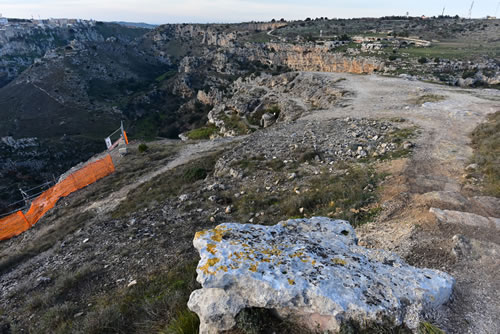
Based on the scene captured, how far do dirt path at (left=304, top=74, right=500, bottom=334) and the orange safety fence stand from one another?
20.9 m

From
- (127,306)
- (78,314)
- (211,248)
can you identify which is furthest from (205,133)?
(211,248)

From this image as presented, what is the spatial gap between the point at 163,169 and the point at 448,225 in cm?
1934

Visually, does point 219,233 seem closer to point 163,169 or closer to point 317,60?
point 163,169

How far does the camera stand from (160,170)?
21.6 meters

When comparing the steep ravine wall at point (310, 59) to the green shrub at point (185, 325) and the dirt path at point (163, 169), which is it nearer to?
the dirt path at point (163, 169)

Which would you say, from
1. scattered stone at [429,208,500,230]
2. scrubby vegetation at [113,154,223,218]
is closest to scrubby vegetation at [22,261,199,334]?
scrubby vegetation at [113,154,223,218]

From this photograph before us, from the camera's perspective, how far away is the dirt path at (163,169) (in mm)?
16594

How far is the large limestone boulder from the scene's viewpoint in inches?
136

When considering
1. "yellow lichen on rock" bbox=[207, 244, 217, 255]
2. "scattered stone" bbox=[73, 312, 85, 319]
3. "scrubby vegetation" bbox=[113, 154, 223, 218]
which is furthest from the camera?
"scrubby vegetation" bbox=[113, 154, 223, 218]

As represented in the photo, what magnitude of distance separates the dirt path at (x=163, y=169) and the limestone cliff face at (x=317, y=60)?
2731 centimetres

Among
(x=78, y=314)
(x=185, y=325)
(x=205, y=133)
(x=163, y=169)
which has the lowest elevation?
(x=205, y=133)

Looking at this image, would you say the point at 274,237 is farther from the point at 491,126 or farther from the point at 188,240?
the point at 491,126

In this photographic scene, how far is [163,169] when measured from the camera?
2170cm

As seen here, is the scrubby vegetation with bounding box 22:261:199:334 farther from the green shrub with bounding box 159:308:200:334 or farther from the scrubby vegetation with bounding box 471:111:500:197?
the scrubby vegetation with bounding box 471:111:500:197
